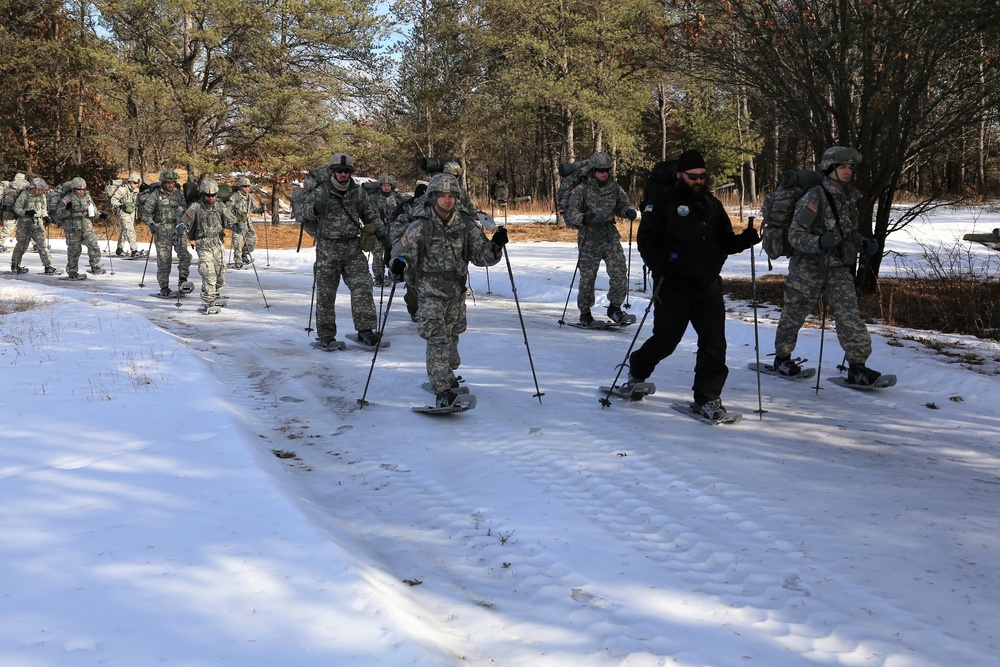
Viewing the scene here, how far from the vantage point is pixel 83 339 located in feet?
35.1

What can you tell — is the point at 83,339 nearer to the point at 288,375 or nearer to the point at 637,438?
the point at 288,375

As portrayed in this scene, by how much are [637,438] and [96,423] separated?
4543mm

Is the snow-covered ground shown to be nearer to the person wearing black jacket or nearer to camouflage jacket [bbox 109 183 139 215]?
the person wearing black jacket

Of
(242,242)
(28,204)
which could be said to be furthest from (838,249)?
(28,204)

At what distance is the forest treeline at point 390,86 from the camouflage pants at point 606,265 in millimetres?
3814

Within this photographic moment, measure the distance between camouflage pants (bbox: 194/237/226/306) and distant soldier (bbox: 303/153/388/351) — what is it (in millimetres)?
3790

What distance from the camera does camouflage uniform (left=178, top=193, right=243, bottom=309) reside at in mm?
13891

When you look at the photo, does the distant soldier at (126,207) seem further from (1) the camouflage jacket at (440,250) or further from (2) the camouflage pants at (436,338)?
(2) the camouflage pants at (436,338)

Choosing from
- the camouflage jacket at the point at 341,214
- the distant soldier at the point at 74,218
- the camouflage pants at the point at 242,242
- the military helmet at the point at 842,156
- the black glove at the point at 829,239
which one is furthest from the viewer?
the camouflage pants at the point at 242,242

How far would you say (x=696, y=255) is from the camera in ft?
24.0

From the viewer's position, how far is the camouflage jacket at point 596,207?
39.8ft

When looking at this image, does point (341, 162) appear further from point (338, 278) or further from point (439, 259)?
point (439, 259)

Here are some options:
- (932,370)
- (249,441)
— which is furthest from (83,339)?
(932,370)

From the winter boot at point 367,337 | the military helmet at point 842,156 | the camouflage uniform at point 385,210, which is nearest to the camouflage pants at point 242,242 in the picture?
the camouflage uniform at point 385,210
